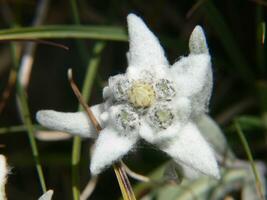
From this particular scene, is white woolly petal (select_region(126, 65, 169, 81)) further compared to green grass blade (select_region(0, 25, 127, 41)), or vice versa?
green grass blade (select_region(0, 25, 127, 41))

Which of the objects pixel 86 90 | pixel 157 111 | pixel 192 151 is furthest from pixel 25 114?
pixel 192 151

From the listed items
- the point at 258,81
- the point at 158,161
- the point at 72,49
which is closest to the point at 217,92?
the point at 258,81

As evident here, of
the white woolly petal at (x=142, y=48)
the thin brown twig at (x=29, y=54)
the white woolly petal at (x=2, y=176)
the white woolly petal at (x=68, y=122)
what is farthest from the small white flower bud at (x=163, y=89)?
the thin brown twig at (x=29, y=54)

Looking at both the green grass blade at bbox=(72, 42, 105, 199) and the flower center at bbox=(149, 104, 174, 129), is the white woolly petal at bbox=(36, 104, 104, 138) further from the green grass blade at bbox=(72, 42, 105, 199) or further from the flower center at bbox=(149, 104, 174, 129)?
the flower center at bbox=(149, 104, 174, 129)

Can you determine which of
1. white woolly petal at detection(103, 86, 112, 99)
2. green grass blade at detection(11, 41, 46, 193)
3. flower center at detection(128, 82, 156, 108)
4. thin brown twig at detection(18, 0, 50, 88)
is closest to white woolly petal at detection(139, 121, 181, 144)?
flower center at detection(128, 82, 156, 108)

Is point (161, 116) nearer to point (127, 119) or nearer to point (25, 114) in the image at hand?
point (127, 119)

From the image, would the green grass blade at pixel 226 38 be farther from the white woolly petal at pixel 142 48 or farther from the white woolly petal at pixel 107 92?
the white woolly petal at pixel 107 92
